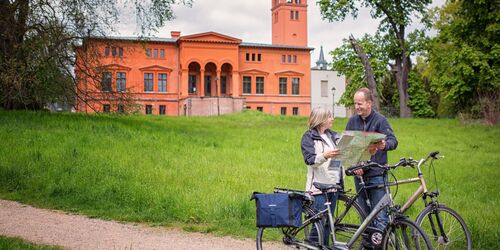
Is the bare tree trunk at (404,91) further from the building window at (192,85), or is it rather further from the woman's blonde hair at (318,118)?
the woman's blonde hair at (318,118)

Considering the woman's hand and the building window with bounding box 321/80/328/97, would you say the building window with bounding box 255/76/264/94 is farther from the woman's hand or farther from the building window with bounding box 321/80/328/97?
the woman's hand

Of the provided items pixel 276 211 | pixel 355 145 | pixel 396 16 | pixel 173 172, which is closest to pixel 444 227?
pixel 355 145

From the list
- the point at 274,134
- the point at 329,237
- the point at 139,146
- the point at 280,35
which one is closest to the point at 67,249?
the point at 329,237

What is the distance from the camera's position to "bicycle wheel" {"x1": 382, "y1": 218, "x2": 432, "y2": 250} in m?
5.38

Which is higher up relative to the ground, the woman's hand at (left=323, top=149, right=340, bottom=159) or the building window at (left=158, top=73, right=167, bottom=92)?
the building window at (left=158, top=73, right=167, bottom=92)

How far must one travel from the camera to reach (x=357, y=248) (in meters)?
6.09

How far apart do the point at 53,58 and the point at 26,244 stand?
15860 millimetres

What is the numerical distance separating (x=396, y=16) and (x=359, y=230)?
38924 mm

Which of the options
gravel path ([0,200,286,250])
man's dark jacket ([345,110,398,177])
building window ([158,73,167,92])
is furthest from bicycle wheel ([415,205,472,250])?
building window ([158,73,167,92])

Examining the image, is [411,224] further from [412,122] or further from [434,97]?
[434,97]

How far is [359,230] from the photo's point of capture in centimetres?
596

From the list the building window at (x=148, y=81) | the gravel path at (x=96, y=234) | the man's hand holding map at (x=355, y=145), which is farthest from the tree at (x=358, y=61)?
the man's hand holding map at (x=355, y=145)

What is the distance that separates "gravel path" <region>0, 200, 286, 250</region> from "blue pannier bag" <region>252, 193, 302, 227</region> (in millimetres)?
1705

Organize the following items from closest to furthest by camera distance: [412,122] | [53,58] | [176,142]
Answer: [176,142], [53,58], [412,122]
